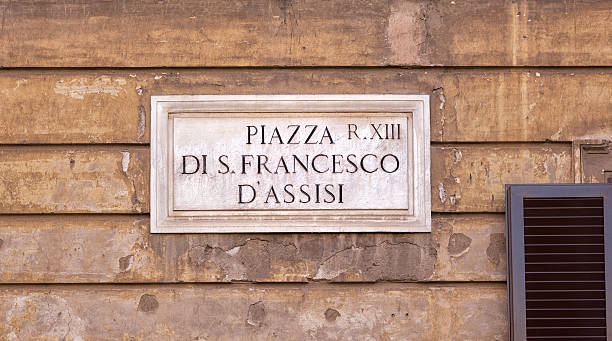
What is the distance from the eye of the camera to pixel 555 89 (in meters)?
4.07

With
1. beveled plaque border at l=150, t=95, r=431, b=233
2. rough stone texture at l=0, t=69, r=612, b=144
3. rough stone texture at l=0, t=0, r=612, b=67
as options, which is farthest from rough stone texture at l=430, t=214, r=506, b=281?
rough stone texture at l=0, t=0, r=612, b=67

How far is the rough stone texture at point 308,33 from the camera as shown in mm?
4082

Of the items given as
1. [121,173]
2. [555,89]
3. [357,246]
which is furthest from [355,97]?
[121,173]

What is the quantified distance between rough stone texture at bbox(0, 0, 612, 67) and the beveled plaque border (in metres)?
0.23

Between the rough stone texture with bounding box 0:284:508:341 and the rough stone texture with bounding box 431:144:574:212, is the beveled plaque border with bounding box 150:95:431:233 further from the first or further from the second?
the rough stone texture with bounding box 0:284:508:341

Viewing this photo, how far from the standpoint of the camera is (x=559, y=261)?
155 inches

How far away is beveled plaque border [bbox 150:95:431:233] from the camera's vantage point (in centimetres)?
401

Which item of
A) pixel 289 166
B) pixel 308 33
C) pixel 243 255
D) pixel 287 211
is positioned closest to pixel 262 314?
pixel 243 255

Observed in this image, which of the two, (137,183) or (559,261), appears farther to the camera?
(137,183)

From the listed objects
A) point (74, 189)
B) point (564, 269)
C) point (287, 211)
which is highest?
point (74, 189)

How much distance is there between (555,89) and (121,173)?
2.63 metres

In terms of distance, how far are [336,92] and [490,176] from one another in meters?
1.04

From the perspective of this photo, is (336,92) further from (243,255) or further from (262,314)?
(262,314)

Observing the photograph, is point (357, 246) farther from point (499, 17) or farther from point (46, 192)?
point (46, 192)
